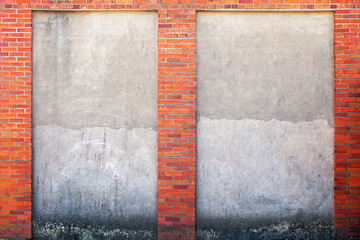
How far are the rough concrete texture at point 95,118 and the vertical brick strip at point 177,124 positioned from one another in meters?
0.19

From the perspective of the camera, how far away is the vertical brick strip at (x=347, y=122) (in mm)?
5457

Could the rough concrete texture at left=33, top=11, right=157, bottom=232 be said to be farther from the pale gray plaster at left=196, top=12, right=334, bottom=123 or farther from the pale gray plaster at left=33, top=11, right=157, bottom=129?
the pale gray plaster at left=196, top=12, right=334, bottom=123

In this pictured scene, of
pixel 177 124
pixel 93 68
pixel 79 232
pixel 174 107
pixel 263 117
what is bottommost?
pixel 79 232

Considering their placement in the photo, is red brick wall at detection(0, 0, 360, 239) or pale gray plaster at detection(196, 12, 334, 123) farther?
pale gray plaster at detection(196, 12, 334, 123)

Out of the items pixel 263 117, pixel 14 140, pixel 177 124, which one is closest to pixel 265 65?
pixel 263 117

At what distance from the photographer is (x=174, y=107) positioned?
551 cm

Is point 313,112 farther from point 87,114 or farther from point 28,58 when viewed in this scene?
point 28,58

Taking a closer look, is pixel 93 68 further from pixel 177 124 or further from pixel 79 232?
pixel 79 232

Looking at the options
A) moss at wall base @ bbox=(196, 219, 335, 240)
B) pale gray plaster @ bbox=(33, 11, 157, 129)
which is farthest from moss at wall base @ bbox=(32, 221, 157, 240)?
pale gray plaster @ bbox=(33, 11, 157, 129)

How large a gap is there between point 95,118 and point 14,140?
3.98 feet

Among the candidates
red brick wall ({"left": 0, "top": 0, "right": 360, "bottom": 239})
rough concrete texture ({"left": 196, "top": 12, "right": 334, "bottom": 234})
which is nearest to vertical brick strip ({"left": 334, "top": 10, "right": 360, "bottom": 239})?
red brick wall ({"left": 0, "top": 0, "right": 360, "bottom": 239})

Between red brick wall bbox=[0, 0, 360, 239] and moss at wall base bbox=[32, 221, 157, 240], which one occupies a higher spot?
red brick wall bbox=[0, 0, 360, 239]

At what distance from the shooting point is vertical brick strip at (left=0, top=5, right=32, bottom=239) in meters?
5.53

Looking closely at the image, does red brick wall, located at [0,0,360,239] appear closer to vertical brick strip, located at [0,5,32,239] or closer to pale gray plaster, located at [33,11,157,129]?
vertical brick strip, located at [0,5,32,239]
